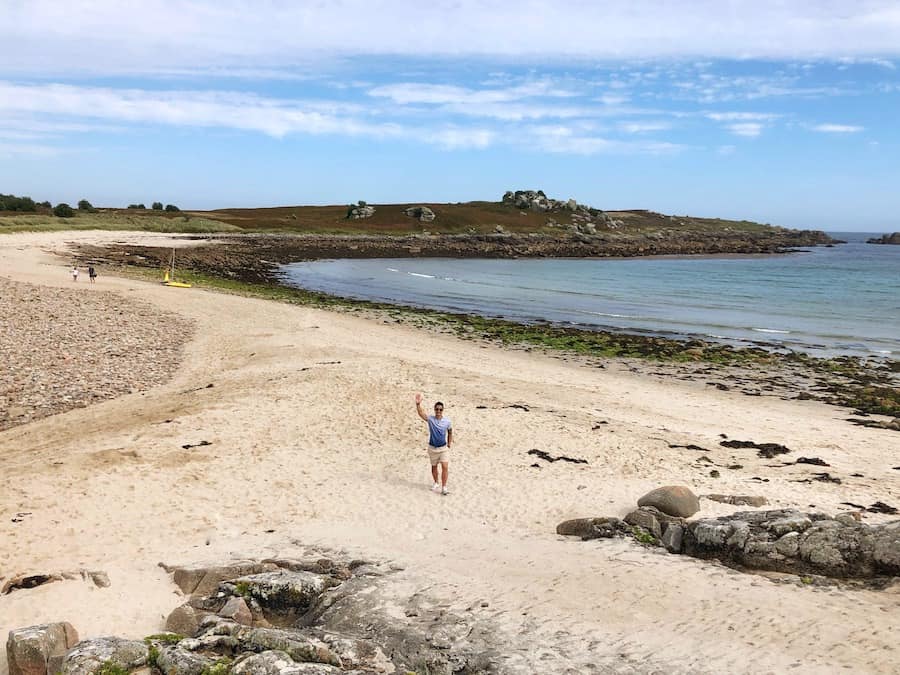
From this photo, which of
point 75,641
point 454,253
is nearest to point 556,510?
point 75,641

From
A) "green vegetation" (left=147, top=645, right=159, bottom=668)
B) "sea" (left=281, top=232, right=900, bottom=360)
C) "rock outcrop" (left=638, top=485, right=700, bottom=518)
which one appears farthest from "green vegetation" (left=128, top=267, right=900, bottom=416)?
"green vegetation" (left=147, top=645, right=159, bottom=668)

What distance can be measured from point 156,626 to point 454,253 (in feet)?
290

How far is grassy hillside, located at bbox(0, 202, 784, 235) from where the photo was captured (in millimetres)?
83938

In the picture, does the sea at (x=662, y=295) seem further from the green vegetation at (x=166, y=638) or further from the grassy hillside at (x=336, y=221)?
the grassy hillside at (x=336, y=221)

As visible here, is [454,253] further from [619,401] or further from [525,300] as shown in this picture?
[619,401]

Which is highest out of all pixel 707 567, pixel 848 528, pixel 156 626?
pixel 848 528

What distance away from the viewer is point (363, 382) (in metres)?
19.0

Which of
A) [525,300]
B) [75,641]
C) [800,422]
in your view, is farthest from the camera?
[525,300]

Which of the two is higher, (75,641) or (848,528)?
(848,528)

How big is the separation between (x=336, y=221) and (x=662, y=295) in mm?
79106

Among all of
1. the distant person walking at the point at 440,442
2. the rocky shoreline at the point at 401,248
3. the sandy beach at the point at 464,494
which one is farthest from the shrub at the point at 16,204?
the distant person walking at the point at 440,442

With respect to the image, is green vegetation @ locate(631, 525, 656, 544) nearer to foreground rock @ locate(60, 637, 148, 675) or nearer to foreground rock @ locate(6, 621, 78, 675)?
foreground rock @ locate(60, 637, 148, 675)

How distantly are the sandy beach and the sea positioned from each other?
14.1m

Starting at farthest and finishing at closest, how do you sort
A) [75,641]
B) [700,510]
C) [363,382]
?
[363,382] < [700,510] < [75,641]
